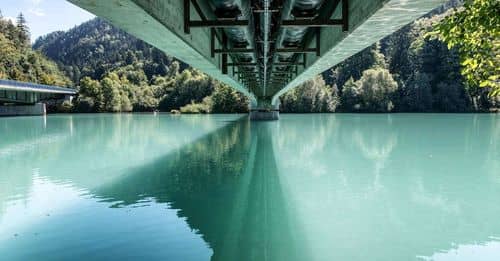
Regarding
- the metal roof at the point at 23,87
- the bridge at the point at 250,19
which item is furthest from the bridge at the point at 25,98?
the bridge at the point at 250,19

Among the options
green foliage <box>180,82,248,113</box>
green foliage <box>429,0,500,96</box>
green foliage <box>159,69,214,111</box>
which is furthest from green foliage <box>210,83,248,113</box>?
green foliage <box>429,0,500,96</box>

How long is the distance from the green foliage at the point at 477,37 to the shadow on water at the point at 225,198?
15.6ft

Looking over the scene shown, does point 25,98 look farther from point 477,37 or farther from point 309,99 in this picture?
point 477,37

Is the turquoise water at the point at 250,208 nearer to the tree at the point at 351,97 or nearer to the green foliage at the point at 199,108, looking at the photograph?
the tree at the point at 351,97

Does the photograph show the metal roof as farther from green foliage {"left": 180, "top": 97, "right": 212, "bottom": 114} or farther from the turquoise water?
the turquoise water

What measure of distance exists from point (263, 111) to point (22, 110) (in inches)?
2704

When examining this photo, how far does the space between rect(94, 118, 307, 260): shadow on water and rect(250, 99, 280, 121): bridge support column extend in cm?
3825

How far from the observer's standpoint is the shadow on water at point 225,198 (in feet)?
27.6

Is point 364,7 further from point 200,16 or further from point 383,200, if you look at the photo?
point 383,200

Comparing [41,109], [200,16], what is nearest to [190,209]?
[200,16]

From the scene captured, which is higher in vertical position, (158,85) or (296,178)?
(158,85)

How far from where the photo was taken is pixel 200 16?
8656mm

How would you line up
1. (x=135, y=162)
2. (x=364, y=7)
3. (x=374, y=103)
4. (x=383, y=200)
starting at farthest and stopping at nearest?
(x=374, y=103) → (x=135, y=162) → (x=383, y=200) → (x=364, y=7)

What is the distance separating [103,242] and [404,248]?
22.5ft
